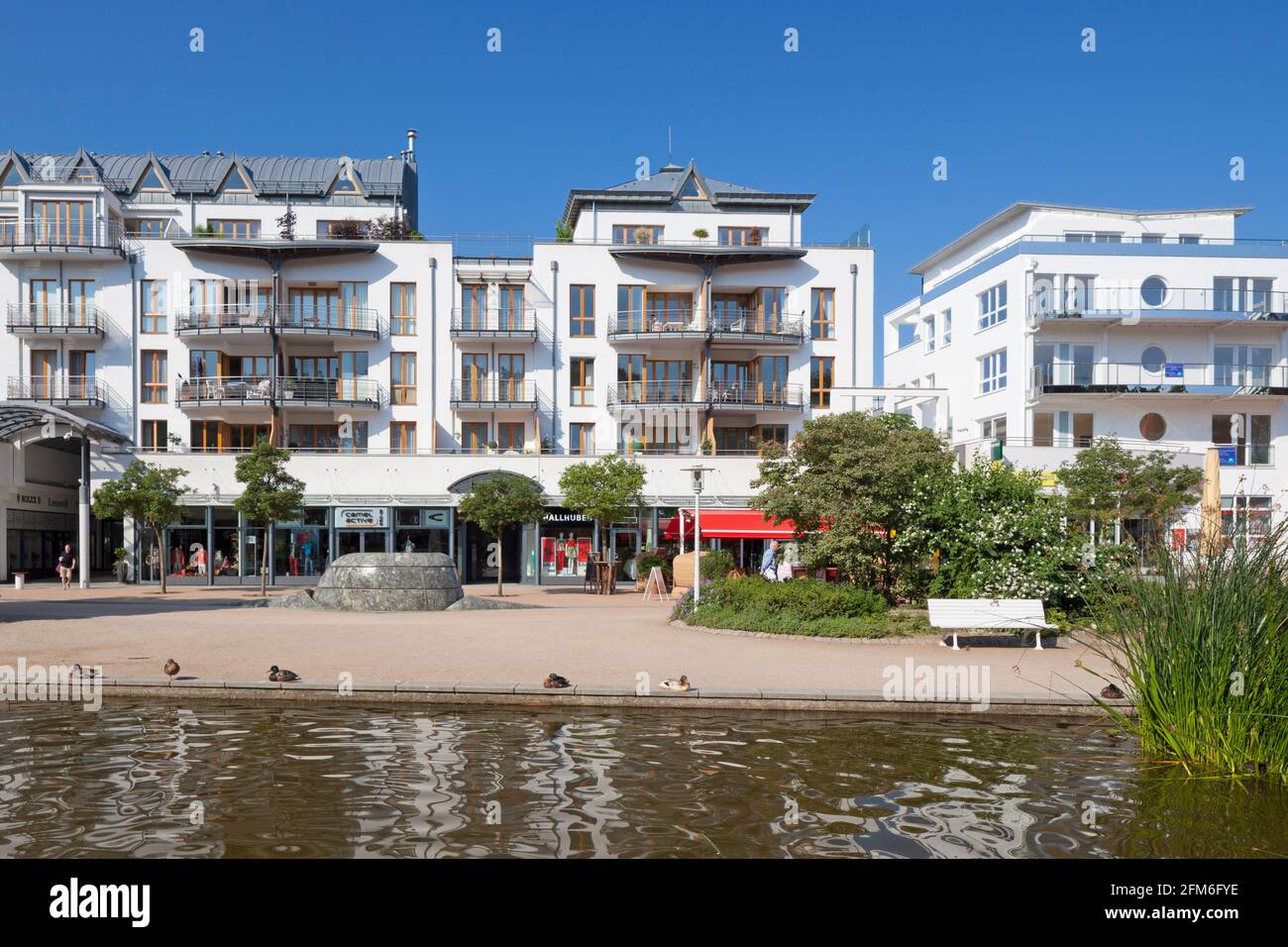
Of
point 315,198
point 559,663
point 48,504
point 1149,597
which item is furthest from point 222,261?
point 1149,597

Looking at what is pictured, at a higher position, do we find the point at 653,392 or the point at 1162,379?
the point at 1162,379

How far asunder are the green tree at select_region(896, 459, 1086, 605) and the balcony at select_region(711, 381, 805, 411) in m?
23.9

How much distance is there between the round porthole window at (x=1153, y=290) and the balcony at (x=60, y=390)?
4691cm

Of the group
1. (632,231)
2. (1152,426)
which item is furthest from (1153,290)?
(632,231)

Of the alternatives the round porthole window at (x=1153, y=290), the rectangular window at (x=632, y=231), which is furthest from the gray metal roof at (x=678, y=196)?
the round porthole window at (x=1153, y=290)

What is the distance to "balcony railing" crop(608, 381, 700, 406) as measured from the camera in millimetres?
44812

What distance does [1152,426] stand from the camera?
146 ft

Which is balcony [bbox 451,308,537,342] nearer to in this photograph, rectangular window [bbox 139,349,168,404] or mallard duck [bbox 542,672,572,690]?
rectangular window [bbox 139,349,168,404]

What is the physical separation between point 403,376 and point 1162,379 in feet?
112

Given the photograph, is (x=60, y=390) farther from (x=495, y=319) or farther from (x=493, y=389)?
(x=495, y=319)

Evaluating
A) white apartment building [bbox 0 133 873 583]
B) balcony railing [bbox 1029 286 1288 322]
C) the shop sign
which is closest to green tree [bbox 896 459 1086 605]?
white apartment building [bbox 0 133 873 583]
